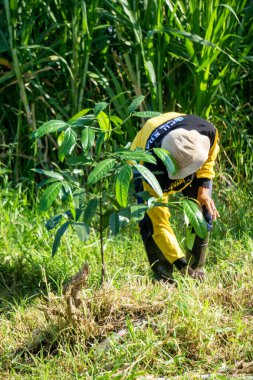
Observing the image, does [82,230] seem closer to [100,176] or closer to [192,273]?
[100,176]

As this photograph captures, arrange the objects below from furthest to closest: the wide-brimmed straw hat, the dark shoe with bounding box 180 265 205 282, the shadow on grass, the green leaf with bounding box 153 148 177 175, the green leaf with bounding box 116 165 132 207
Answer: the shadow on grass → the dark shoe with bounding box 180 265 205 282 → the wide-brimmed straw hat → the green leaf with bounding box 153 148 177 175 → the green leaf with bounding box 116 165 132 207

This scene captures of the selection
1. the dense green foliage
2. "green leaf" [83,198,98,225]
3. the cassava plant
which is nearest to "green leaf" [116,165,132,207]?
the cassava plant

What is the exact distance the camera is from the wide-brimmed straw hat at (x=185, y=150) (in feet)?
13.1

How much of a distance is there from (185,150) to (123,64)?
2.23 metres

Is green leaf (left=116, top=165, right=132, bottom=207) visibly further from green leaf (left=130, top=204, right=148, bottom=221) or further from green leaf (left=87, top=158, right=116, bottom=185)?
green leaf (left=130, top=204, right=148, bottom=221)

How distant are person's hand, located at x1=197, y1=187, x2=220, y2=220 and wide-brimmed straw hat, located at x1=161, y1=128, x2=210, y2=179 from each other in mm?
360

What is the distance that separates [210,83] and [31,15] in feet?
4.39

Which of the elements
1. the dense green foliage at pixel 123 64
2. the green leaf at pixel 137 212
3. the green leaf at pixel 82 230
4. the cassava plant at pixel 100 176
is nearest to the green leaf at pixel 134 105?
the cassava plant at pixel 100 176

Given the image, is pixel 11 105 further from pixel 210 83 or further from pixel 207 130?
pixel 207 130

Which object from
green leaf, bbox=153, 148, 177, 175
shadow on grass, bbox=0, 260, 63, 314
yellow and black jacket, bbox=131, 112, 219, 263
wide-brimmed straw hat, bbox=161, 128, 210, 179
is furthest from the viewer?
shadow on grass, bbox=0, 260, 63, 314

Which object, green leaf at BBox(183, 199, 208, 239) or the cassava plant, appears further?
green leaf at BBox(183, 199, 208, 239)

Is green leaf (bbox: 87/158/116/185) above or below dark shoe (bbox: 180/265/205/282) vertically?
above

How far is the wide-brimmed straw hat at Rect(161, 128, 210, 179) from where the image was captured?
13.1 ft

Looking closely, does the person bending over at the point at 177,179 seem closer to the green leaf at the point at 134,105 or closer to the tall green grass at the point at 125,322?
the tall green grass at the point at 125,322
